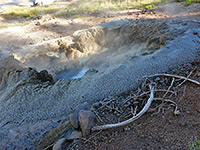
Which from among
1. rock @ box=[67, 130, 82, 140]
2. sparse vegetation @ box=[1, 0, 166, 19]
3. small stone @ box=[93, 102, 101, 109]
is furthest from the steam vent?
sparse vegetation @ box=[1, 0, 166, 19]

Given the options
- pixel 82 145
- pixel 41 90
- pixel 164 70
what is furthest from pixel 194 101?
pixel 41 90

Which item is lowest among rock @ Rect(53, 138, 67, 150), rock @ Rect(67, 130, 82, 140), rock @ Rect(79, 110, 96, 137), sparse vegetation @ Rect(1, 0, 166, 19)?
rock @ Rect(53, 138, 67, 150)

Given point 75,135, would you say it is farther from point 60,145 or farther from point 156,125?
point 156,125

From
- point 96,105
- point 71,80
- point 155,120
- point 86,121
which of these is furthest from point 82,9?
point 155,120

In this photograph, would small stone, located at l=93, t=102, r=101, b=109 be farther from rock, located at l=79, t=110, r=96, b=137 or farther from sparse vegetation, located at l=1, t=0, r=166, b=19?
sparse vegetation, located at l=1, t=0, r=166, b=19

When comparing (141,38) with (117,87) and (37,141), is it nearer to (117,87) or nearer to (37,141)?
(117,87)

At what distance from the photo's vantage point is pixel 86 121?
2023 mm

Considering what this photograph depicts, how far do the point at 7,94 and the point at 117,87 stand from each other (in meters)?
2.17

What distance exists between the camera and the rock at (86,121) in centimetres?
198

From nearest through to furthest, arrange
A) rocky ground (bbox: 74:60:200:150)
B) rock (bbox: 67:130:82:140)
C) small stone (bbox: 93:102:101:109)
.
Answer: rocky ground (bbox: 74:60:200:150)
rock (bbox: 67:130:82:140)
small stone (bbox: 93:102:101:109)

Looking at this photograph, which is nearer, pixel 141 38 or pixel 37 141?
pixel 37 141

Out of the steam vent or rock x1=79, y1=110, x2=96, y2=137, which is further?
the steam vent

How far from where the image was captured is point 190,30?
13.2 ft

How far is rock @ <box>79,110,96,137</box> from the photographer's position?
6.50 ft
